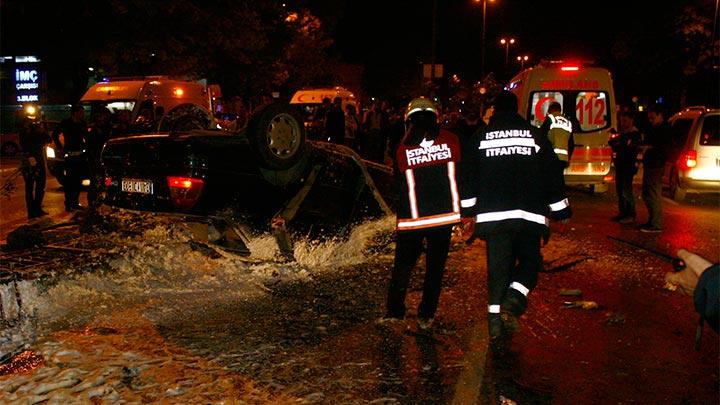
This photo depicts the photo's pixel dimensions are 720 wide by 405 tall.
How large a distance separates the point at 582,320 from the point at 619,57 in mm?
35672

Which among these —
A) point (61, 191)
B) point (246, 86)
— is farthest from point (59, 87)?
point (61, 191)

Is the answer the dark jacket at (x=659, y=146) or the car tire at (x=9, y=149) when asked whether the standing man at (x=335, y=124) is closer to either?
the dark jacket at (x=659, y=146)

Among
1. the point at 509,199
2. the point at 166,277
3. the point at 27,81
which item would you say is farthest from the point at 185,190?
the point at 27,81

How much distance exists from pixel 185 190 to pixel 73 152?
6219mm

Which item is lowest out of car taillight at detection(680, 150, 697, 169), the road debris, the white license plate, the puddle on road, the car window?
the road debris

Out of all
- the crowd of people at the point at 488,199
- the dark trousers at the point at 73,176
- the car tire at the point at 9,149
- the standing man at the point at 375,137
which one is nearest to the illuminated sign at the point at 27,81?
the car tire at the point at 9,149

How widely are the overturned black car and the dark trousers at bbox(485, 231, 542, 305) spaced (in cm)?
219

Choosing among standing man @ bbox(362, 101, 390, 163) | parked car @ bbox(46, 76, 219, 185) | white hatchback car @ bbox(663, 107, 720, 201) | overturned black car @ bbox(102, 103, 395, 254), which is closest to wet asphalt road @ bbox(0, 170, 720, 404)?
overturned black car @ bbox(102, 103, 395, 254)

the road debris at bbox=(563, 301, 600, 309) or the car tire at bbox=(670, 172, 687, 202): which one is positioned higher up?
the car tire at bbox=(670, 172, 687, 202)

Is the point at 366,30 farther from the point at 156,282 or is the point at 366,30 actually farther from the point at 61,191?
the point at 156,282

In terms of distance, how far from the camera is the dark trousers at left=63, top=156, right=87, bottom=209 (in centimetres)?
1147

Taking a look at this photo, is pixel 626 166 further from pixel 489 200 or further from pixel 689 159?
pixel 489 200

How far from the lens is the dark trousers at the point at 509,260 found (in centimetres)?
502

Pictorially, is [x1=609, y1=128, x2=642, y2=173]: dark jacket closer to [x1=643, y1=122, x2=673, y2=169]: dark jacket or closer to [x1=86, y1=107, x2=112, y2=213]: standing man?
[x1=643, y1=122, x2=673, y2=169]: dark jacket
